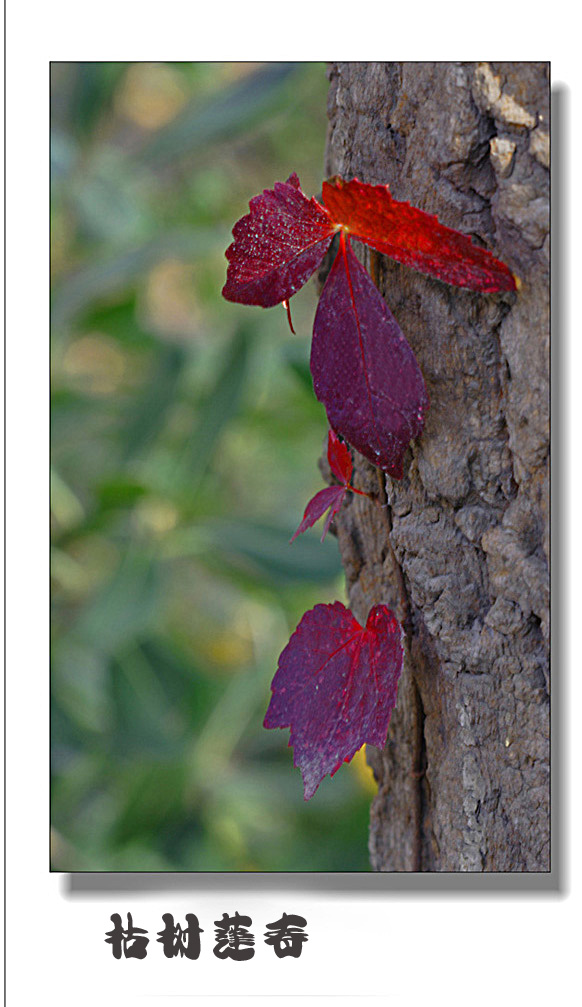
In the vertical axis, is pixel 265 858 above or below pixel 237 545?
below

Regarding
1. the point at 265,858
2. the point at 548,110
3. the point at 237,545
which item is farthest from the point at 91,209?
the point at 548,110

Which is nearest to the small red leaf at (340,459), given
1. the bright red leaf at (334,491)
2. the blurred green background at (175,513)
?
the bright red leaf at (334,491)

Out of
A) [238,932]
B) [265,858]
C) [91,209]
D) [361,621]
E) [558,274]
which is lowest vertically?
[265,858]

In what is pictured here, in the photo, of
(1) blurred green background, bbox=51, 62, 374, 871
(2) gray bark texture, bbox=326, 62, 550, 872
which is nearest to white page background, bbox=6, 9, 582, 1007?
(2) gray bark texture, bbox=326, 62, 550, 872

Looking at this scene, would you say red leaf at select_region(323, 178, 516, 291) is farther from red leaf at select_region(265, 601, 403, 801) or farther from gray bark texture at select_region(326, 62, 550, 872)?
red leaf at select_region(265, 601, 403, 801)

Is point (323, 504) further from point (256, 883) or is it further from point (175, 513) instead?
point (175, 513)

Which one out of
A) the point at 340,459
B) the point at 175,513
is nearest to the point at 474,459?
the point at 340,459

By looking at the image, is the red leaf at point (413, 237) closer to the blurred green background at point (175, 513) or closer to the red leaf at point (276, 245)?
the red leaf at point (276, 245)
